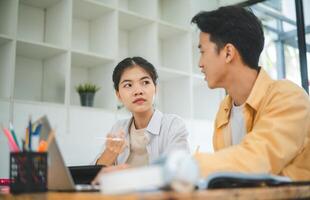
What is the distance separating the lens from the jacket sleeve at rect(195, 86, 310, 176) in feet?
2.73

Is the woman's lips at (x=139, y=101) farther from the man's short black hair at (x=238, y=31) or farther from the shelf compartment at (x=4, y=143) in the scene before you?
the shelf compartment at (x=4, y=143)

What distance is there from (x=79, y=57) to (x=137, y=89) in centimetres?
98

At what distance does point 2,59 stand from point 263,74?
5.85ft

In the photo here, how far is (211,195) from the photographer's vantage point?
568 mm

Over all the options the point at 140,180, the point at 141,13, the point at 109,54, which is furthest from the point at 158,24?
the point at 140,180

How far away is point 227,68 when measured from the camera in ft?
4.80

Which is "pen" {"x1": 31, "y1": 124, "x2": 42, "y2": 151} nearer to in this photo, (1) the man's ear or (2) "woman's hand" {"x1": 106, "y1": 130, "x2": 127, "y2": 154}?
(2) "woman's hand" {"x1": 106, "y1": 130, "x2": 127, "y2": 154}

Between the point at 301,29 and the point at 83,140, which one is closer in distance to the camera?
the point at 83,140

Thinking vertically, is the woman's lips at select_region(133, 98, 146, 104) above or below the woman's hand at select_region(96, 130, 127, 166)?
above

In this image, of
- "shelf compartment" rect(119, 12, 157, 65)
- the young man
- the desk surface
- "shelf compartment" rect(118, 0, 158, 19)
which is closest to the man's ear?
the young man

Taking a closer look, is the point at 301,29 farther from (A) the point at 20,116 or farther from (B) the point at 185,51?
(A) the point at 20,116

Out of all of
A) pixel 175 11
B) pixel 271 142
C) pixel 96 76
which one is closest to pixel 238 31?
pixel 271 142

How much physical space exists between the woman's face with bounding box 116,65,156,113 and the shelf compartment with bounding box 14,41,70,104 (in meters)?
0.75

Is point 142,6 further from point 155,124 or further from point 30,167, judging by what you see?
point 30,167
